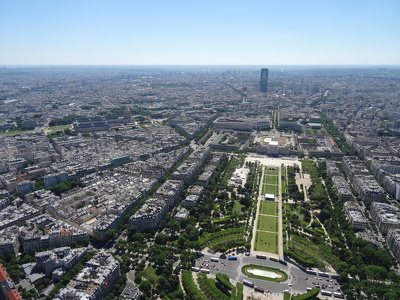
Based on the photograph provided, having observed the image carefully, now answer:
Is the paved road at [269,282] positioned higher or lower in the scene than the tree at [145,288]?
lower

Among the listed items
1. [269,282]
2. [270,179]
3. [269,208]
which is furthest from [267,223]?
[270,179]

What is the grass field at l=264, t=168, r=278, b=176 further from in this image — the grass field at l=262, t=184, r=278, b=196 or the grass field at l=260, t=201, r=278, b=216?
the grass field at l=260, t=201, r=278, b=216

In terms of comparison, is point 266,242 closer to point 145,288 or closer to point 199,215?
point 199,215

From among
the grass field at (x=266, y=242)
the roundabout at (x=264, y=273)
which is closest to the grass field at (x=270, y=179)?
the grass field at (x=266, y=242)

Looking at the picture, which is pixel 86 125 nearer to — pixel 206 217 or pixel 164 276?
pixel 206 217

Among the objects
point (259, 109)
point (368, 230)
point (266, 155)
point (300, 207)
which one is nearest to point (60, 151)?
point (266, 155)

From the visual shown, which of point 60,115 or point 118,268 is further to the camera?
point 60,115

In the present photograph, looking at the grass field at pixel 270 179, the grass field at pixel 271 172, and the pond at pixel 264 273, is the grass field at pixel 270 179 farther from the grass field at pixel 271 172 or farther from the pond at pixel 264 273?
the pond at pixel 264 273
